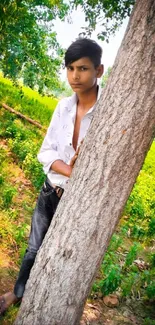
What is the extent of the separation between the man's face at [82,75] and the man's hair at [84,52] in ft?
0.09

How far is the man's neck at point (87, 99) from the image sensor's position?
1.92 metres

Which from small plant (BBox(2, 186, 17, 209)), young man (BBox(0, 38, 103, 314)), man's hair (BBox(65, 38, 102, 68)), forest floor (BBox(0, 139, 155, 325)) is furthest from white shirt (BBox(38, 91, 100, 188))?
small plant (BBox(2, 186, 17, 209))

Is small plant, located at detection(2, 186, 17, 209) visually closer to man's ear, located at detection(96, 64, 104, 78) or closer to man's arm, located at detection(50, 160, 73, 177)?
man's arm, located at detection(50, 160, 73, 177)

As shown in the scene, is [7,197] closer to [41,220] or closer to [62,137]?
[41,220]

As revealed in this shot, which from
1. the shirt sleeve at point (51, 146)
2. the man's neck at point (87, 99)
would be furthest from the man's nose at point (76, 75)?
the shirt sleeve at point (51, 146)

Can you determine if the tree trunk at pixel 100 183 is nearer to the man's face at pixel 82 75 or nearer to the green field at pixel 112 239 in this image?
the man's face at pixel 82 75

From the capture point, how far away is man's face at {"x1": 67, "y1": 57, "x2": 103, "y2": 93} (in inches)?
72.1

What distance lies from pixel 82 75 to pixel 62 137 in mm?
411

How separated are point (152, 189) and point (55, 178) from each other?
22.7 ft

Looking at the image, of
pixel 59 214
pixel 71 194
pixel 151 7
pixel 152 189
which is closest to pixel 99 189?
pixel 71 194

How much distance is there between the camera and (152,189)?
852 cm

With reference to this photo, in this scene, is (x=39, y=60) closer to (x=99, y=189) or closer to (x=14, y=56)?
(x=14, y=56)

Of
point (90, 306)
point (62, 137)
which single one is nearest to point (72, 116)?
point (62, 137)

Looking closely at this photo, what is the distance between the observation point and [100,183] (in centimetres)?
156
